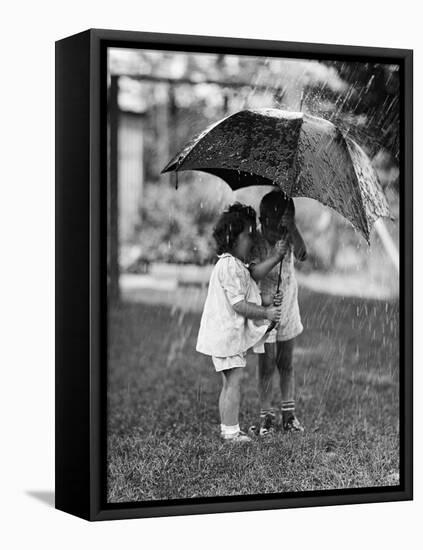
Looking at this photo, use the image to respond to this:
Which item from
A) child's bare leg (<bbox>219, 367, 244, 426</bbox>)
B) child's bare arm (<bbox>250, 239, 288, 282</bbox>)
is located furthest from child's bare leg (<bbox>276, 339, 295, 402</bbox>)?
child's bare arm (<bbox>250, 239, 288, 282</bbox>)

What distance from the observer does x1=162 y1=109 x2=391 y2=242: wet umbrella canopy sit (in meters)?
8.06

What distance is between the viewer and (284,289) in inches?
343

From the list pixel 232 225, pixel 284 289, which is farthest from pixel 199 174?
pixel 232 225

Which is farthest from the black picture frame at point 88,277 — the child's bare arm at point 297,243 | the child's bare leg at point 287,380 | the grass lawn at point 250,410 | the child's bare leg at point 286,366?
the child's bare arm at point 297,243

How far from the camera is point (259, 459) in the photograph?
817 cm

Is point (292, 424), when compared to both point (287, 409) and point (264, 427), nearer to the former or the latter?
point (287, 409)

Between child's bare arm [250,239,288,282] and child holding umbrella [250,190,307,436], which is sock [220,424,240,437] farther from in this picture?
child's bare arm [250,239,288,282]

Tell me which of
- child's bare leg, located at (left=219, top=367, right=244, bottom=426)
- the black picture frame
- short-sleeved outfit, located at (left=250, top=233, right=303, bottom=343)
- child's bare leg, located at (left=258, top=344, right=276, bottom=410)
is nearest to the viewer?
the black picture frame

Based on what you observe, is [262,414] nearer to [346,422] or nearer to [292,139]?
[346,422]

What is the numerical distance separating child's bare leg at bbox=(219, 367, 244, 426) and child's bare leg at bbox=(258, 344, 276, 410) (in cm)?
41

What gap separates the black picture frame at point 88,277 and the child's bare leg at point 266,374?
0.98m

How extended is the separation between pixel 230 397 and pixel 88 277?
5.07ft

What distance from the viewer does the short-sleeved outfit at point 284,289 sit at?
28.0 feet

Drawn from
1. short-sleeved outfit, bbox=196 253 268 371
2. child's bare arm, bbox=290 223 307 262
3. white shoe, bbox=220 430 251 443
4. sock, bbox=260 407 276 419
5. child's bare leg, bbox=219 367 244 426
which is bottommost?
white shoe, bbox=220 430 251 443
